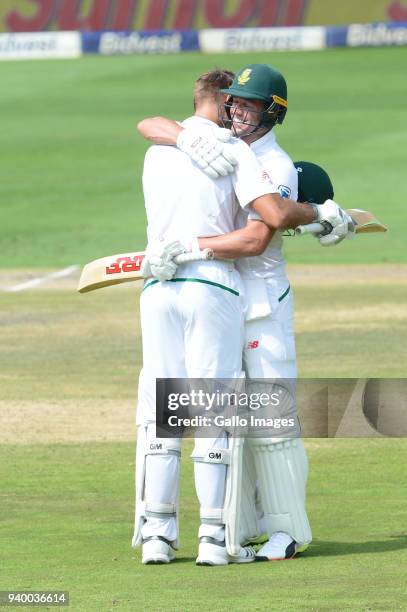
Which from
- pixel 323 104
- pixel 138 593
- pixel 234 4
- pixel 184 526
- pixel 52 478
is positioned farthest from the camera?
pixel 234 4

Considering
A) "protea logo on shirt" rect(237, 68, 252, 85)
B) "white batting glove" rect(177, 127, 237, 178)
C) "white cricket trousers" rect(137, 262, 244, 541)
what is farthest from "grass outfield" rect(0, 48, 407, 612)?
"protea logo on shirt" rect(237, 68, 252, 85)

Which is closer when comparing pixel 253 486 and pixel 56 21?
pixel 253 486

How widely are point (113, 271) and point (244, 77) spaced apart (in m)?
1.12

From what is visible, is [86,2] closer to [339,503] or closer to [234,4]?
[234,4]

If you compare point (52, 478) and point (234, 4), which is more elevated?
point (234, 4)

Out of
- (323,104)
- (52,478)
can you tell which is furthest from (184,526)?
(323,104)

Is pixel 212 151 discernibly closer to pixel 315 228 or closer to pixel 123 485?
pixel 315 228

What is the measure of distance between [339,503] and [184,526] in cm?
94

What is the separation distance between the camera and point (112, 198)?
28766mm

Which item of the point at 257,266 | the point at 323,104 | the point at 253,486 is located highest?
the point at 323,104

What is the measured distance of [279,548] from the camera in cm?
706

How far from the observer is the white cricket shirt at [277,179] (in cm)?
718

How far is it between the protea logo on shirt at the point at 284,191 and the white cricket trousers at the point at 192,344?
1.39ft

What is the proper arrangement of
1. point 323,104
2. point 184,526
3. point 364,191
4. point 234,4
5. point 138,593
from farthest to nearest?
point 234,4 < point 323,104 < point 364,191 < point 184,526 < point 138,593
